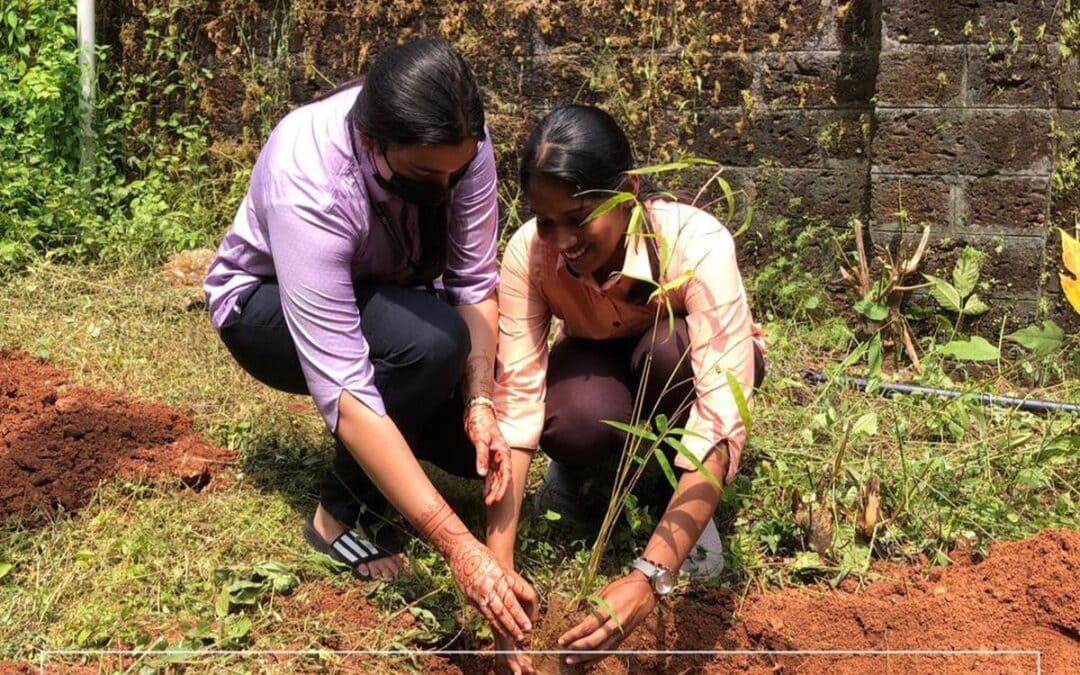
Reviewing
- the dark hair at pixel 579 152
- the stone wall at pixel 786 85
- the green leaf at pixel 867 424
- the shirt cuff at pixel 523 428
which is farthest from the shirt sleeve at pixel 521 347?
the stone wall at pixel 786 85

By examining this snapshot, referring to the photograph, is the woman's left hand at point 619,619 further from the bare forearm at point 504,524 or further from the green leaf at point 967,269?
→ the green leaf at point 967,269

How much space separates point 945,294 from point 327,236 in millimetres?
2352

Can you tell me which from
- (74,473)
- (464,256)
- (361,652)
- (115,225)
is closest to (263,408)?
(74,473)

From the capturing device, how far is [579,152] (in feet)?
7.72

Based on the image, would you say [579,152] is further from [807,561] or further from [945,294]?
[945,294]

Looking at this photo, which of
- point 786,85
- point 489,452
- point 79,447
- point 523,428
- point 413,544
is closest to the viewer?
point 489,452

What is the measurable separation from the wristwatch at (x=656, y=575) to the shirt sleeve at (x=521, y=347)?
45cm

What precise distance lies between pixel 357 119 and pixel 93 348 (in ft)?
6.68

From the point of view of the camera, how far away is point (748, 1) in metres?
4.18

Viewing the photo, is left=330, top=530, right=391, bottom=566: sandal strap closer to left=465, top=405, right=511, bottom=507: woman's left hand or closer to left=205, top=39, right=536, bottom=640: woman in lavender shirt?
left=205, top=39, right=536, bottom=640: woman in lavender shirt

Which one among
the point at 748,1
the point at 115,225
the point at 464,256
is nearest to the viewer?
the point at 464,256

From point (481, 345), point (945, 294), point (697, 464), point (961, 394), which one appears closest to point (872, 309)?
point (945, 294)

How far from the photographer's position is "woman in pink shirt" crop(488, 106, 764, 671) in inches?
93.0

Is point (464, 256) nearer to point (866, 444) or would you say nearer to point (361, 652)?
point (361, 652)
